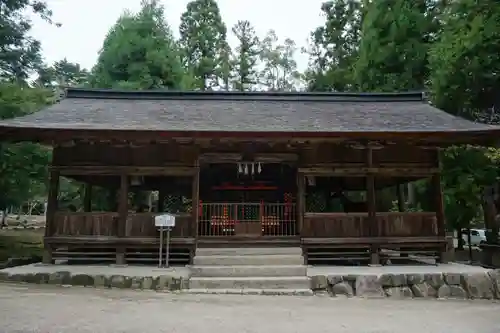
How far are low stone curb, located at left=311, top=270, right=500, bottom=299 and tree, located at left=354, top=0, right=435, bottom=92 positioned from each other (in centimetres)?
1324

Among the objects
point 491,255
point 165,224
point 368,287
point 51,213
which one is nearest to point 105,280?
point 165,224

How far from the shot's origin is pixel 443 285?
917cm

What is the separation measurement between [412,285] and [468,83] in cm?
949

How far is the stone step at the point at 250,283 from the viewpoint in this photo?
885 cm

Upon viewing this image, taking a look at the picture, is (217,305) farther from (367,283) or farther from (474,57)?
(474,57)

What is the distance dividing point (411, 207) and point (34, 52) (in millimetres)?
20763

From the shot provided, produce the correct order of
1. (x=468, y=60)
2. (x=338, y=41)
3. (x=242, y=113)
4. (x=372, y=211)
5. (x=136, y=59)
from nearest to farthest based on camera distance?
(x=372, y=211) < (x=242, y=113) < (x=468, y=60) < (x=136, y=59) < (x=338, y=41)

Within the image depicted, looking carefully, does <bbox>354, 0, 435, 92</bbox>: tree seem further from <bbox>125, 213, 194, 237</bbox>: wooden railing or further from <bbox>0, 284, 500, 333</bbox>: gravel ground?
<bbox>125, 213, 194, 237</bbox>: wooden railing

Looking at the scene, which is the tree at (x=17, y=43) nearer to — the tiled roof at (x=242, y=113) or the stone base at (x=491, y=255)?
the tiled roof at (x=242, y=113)

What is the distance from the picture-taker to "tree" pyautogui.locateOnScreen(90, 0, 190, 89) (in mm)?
21391

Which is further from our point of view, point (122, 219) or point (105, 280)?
point (122, 219)

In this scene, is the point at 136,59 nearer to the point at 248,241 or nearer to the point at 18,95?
the point at 18,95

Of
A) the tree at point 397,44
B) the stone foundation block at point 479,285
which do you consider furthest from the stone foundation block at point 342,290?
the tree at point 397,44

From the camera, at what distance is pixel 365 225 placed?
36.6ft
